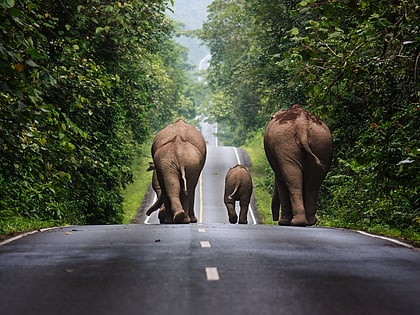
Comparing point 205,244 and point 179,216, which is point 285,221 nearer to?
point 179,216

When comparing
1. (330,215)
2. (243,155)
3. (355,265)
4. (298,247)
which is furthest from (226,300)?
(243,155)

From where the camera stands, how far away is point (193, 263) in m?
9.71

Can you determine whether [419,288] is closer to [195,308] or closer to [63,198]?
[195,308]

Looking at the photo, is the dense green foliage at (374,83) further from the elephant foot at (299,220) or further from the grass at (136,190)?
the grass at (136,190)

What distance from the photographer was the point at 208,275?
8.73m

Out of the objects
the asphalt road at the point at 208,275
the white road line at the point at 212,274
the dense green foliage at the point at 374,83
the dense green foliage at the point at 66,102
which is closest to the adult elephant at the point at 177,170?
the dense green foliage at the point at 66,102

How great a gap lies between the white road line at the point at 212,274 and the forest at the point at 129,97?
11.2 ft

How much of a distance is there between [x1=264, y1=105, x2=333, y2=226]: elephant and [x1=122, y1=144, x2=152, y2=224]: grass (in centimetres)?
1915

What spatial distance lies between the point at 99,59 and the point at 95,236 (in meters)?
12.8

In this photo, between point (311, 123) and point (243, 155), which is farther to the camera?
point (243, 155)

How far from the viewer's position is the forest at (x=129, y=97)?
13.7 metres

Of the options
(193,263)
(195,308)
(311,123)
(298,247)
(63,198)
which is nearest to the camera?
(195,308)

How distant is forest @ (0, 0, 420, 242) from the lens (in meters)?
13.7

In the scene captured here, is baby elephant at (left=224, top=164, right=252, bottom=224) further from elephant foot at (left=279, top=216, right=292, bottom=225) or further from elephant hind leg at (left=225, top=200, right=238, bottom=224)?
elephant foot at (left=279, top=216, right=292, bottom=225)
